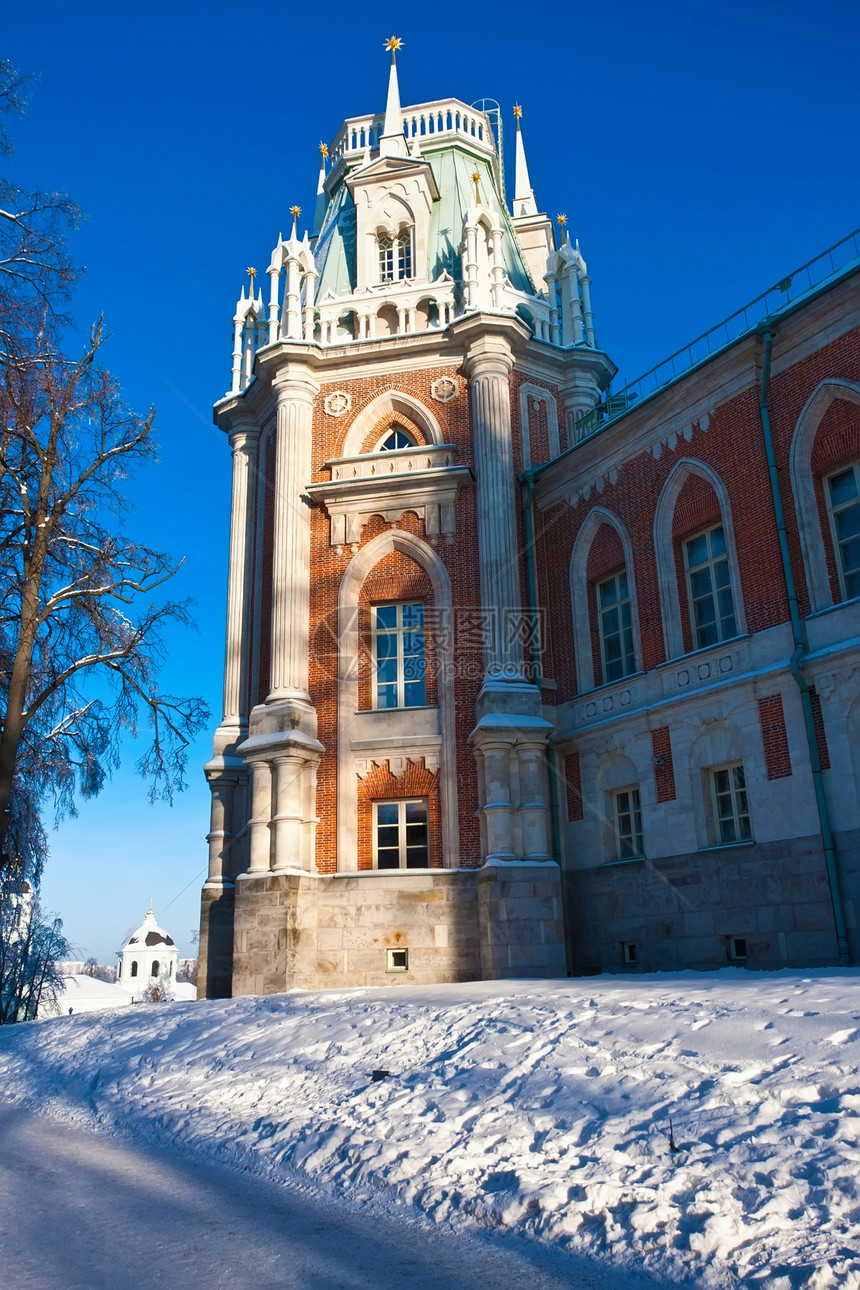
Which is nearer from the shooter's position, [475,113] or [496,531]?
[496,531]

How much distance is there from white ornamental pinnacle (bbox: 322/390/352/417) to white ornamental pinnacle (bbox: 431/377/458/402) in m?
1.85

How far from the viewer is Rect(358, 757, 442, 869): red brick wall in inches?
745

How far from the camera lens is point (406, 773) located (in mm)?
19188

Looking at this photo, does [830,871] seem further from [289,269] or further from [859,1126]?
[289,269]

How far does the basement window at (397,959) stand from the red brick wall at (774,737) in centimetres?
704

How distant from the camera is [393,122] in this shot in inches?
1025

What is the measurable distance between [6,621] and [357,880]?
292 inches

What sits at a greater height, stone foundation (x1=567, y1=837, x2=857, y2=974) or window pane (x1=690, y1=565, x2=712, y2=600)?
window pane (x1=690, y1=565, x2=712, y2=600)

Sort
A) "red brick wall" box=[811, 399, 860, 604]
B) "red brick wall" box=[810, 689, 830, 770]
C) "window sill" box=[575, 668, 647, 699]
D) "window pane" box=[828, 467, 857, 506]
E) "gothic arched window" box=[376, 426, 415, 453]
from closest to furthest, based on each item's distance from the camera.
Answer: "red brick wall" box=[810, 689, 830, 770] → "red brick wall" box=[811, 399, 860, 604] → "window pane" box=[828, 467, 857, 506] → "window sill" box=[575, 668, 647, 699] → "gothic arched window" box=[376, 426, 415, 453]

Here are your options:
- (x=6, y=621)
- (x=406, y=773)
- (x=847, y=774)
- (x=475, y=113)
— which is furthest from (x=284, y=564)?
(x=475, y=113)

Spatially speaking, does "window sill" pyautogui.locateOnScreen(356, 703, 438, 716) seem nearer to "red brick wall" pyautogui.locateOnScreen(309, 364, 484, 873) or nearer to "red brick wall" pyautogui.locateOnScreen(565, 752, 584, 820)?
"red brick wall" pyautogui.locateOnScreen(309, 364, 484, 873)

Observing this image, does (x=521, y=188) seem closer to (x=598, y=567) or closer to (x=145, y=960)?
(x=598, y=567)

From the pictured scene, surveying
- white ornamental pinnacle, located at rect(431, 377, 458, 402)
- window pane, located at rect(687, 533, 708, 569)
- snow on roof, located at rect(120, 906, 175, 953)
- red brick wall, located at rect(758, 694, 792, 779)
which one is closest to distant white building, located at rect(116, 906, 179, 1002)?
snow on roof, located at rect(120, 906, 175, 953)

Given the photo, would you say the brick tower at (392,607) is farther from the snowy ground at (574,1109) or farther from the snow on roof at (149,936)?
the snow on roof at (149,936)
